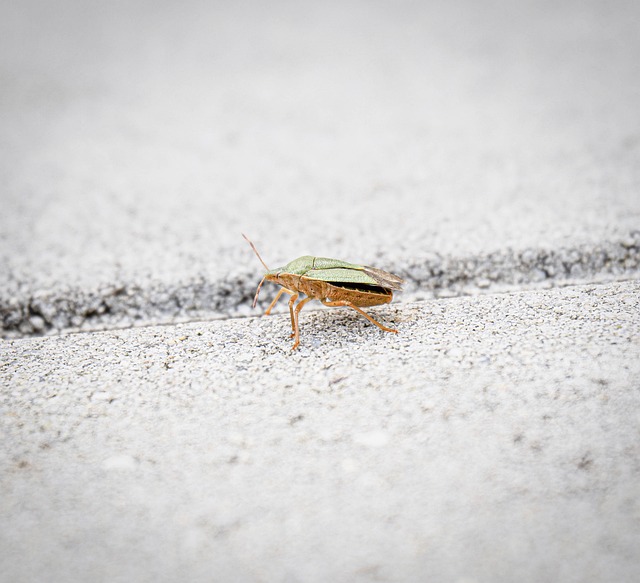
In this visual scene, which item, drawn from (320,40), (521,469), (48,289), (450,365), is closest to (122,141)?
(48,289)

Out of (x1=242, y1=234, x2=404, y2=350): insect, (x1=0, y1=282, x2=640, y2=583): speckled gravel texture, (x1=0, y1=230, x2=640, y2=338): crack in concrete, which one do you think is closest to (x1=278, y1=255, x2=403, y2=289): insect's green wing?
(x1=242, y1=234, x2=404, y2=350): insect

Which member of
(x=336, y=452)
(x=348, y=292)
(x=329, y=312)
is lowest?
(x=336, y=452)

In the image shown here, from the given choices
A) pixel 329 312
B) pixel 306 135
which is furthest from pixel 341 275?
pixel 306 135

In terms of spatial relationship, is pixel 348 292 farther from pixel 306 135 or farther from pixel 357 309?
pixel 306 135

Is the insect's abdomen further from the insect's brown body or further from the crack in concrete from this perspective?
the crack in concrete

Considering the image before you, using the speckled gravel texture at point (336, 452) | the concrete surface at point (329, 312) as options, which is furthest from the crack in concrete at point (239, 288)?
the speckled gravel texture at point (336, 452)
